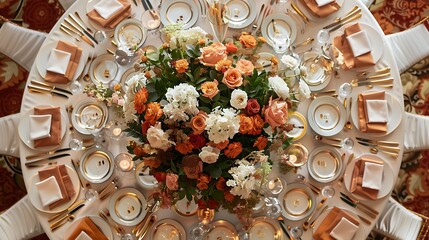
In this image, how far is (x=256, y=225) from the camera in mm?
2402

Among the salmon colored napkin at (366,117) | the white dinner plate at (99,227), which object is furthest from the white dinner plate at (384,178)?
the white dinner plate at (99,227)

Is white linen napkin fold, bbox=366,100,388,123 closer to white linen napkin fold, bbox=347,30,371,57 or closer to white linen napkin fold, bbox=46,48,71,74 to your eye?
white linen napkin fold, bbox=347,30,371,57

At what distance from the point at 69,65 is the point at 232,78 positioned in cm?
110

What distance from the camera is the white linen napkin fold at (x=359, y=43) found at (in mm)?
2516

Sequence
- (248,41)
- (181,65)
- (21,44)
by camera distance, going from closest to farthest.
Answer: (181,65), (248,41), (21,44)

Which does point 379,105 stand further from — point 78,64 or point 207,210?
point 78,64

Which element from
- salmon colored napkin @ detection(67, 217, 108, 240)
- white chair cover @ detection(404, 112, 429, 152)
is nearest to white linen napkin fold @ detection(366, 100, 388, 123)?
white chair cover @ detection(404, 112, 429, 152)

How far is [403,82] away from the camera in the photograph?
11.7ft

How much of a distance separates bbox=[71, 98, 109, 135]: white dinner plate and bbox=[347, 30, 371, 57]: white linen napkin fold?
1366 mm

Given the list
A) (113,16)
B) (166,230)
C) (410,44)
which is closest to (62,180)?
(166,230)

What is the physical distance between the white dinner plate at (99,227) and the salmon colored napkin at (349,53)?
1496mm

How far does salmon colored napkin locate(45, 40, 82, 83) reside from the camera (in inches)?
101

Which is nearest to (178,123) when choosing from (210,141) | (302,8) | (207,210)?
(210,141)

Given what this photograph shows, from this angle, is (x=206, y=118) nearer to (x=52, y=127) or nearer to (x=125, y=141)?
(x=125, y=141)
